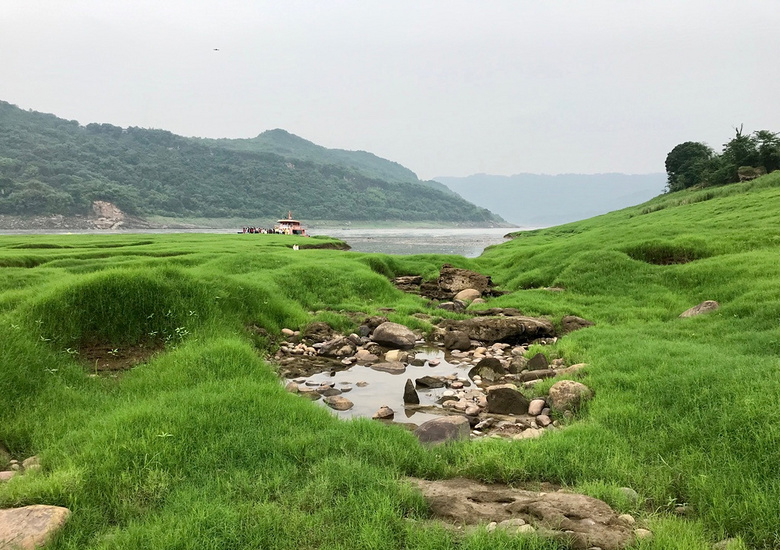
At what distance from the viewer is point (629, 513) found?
16.9 ft

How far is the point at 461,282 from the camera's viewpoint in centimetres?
2456

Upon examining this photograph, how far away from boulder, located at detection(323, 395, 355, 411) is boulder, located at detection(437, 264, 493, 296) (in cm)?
1445

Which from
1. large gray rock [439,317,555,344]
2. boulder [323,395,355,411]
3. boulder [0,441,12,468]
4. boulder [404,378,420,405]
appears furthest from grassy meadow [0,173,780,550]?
boulder [404,378,420,405]

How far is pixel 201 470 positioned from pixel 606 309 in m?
16.1

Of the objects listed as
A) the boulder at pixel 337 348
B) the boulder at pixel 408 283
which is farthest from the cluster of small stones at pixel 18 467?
the boulder at pixel 408 283

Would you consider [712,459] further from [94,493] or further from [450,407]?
[94,493]

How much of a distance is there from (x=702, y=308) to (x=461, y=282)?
38.5ft

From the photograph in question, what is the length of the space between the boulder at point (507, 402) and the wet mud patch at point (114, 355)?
786 cm

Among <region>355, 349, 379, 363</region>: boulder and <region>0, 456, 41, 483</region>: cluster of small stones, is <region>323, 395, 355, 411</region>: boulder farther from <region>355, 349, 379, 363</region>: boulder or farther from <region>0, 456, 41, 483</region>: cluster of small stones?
<region>0, 456, 41, 483</region>: cluster of small stones

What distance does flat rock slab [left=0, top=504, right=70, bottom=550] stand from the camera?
4.58 metres

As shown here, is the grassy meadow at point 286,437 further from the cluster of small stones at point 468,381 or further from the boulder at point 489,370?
the boulder at point 489,370

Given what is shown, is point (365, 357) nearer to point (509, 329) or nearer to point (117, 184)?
point (509, 329)

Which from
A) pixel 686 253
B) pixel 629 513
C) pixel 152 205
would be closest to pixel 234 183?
pixel 152 205

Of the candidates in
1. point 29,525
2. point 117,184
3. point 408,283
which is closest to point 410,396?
point 29,525
